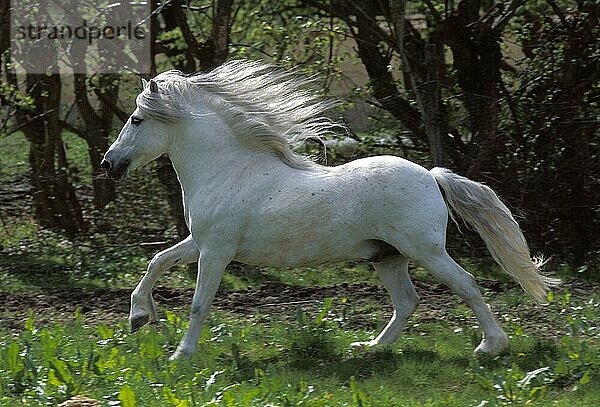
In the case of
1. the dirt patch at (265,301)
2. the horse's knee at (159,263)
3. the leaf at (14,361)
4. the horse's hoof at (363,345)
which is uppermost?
the horse's knee at (159,263)

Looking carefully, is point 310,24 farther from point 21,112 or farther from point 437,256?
point 437,256

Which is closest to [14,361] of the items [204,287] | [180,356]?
[180,356]

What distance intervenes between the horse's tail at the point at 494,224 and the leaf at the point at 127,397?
9.09 feet

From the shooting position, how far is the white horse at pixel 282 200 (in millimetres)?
6777

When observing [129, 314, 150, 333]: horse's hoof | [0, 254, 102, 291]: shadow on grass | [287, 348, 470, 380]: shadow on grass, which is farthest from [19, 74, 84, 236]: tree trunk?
[287, 348, 470, 380]: shadow on grass

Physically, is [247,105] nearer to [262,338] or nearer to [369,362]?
[262,338]

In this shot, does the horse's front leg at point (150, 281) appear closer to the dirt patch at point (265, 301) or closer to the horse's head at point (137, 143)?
the horse's head at point (137, 143)

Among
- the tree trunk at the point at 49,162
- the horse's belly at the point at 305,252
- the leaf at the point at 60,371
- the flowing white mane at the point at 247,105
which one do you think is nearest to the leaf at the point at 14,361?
the leaf at the point at 60,371

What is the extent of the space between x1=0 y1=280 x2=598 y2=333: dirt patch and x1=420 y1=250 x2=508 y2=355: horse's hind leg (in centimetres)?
136

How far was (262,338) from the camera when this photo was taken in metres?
7.53

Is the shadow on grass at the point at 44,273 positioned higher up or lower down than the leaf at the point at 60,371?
lower down

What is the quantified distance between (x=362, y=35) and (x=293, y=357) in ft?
Answer: 21.5

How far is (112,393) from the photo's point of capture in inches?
221

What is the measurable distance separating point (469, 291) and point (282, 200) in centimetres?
139
